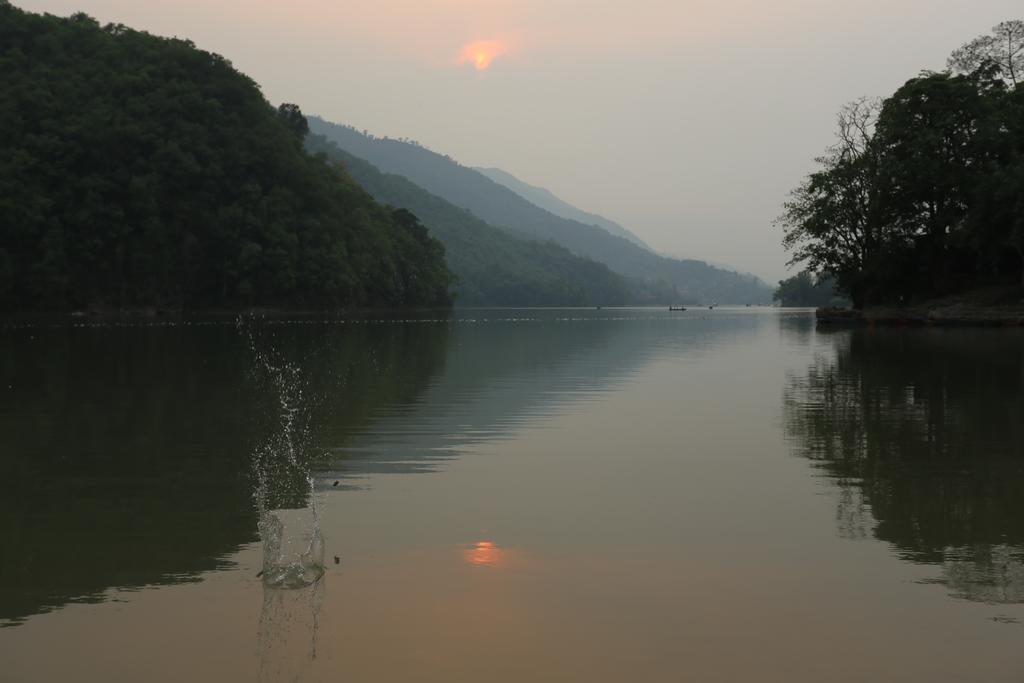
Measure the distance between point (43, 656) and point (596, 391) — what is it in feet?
79.8

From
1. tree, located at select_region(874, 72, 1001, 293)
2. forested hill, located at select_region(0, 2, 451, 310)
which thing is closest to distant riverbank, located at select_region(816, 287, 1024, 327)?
tree, located at select_region(874, 72, 1001, 293)

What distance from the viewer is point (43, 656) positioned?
7.91 metres

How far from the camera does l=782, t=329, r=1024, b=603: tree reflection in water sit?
11.1 metres

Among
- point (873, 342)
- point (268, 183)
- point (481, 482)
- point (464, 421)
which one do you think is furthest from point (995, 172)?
point (268, 183)

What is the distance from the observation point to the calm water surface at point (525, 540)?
316 inches

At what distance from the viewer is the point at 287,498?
14.2 meters

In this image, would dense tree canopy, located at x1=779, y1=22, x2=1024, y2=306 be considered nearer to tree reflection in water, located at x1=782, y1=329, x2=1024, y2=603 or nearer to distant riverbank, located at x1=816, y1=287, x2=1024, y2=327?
distant riverbank, located at x1=816, y1=287, x2=1024, y2=327

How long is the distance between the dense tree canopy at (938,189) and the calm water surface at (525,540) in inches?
2705

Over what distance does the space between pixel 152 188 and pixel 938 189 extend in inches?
3848

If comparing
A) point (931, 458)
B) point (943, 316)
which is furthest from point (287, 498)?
point (943, 316)

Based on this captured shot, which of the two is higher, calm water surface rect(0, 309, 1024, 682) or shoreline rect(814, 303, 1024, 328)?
shoreline rect(814, 303, 1024, 328)

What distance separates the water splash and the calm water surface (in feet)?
0.66

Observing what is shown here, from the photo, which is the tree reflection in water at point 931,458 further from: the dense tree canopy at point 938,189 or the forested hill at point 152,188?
the forested hill at point 152,188

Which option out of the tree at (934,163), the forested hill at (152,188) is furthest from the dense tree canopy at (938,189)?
the forested hill at (152,188)
